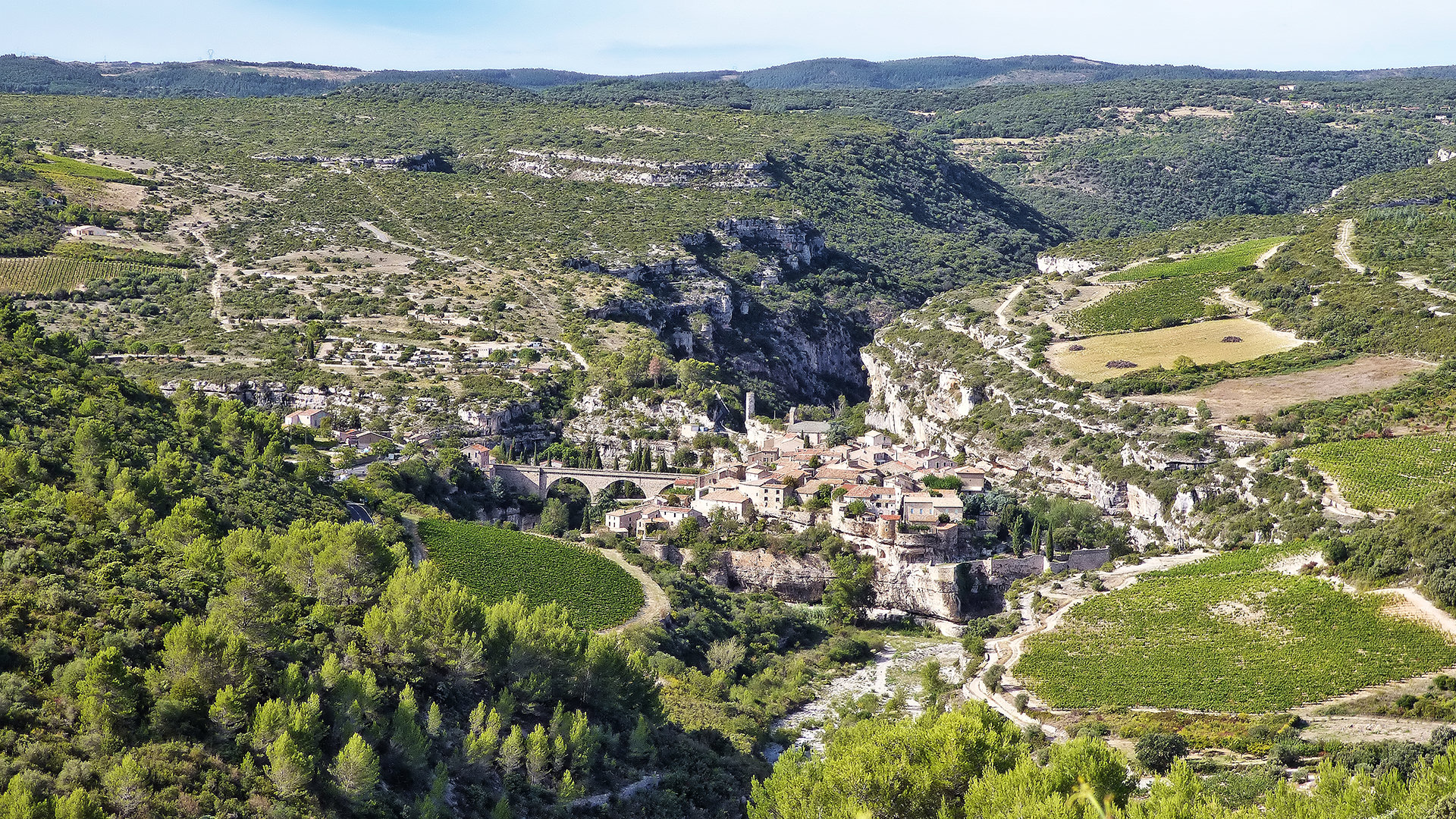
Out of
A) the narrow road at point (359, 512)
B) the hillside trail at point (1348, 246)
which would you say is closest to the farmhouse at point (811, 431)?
the narrow road at point (359, 512)

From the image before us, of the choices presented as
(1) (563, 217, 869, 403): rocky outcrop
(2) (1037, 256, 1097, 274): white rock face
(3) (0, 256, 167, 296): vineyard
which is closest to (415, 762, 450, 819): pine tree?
(1) (563, 217, 869, 403): rocky outcrop

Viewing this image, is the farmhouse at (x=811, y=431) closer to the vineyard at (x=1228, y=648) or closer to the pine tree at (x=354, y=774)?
the vineyard at (x=1228, y=648)

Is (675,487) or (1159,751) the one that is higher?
(1159,751)

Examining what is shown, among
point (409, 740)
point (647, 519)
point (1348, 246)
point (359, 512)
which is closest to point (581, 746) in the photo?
point (409, 740)

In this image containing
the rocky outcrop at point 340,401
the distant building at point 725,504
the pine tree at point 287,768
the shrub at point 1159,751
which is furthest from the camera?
the rocky outcrop at point 340,401

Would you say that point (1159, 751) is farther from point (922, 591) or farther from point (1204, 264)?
point (1204, 264)
